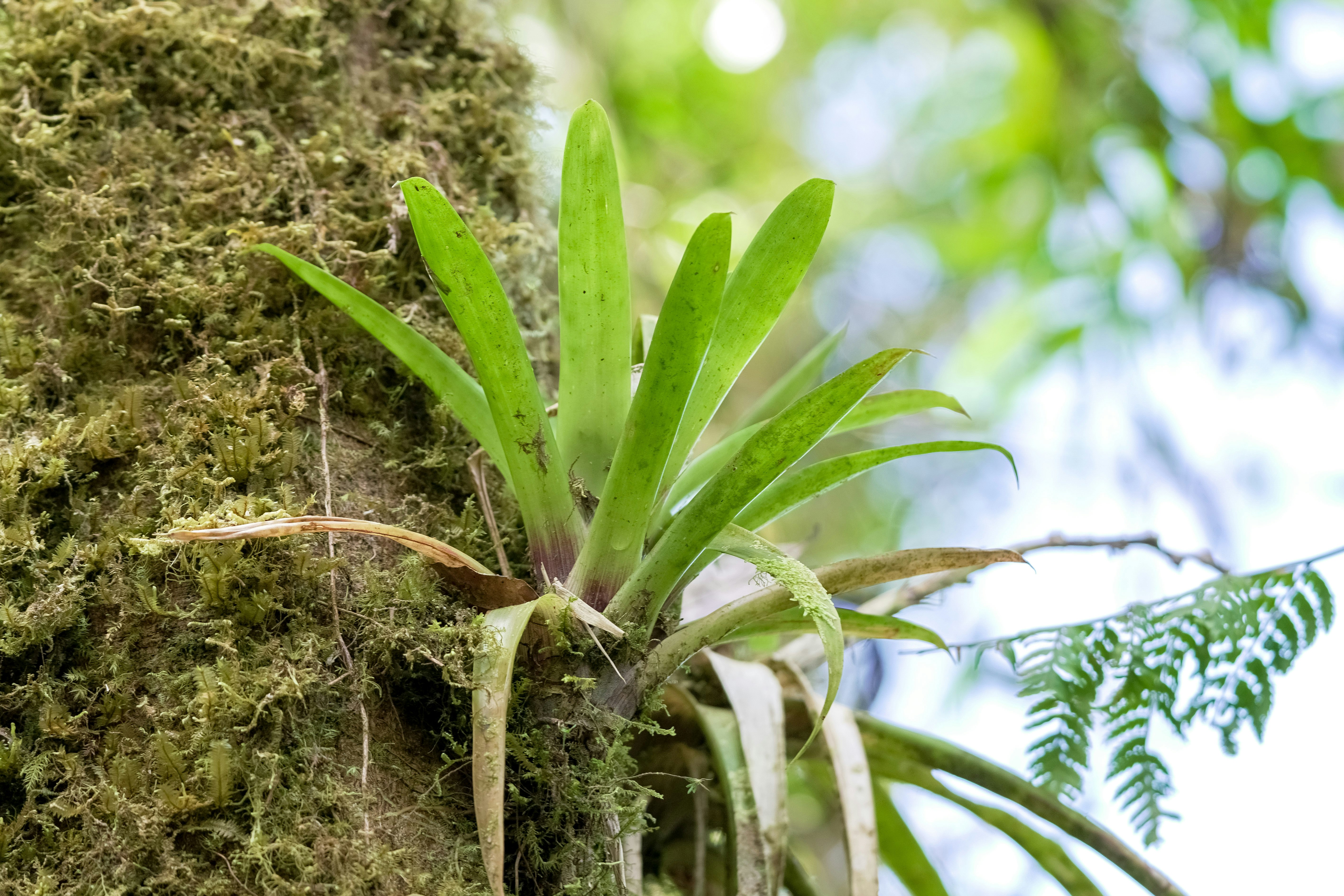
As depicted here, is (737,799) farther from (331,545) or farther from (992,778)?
(331,545)

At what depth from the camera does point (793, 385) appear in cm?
127

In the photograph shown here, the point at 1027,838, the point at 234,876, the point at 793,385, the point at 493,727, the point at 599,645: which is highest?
the point at 793,385

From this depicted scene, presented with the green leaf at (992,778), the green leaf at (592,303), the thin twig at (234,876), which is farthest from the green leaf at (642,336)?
the thin twig at (234,876)

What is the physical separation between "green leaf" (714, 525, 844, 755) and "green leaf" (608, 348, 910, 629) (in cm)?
4

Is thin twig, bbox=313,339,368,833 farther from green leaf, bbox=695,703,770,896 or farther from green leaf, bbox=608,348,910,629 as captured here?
green leaf, bbox=695,703,770,896

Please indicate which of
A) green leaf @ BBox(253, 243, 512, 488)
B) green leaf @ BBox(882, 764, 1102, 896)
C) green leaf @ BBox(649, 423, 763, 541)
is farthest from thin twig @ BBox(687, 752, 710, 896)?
green leaf @ BBox(253, 243, 512, 488)

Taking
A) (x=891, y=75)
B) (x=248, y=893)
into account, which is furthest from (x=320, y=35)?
(x=891, y=75)

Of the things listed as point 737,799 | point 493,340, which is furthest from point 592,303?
point 737,799

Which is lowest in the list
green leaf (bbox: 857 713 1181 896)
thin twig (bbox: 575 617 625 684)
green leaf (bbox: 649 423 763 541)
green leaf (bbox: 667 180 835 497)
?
thin twig (bbox: 575 617 625 684)

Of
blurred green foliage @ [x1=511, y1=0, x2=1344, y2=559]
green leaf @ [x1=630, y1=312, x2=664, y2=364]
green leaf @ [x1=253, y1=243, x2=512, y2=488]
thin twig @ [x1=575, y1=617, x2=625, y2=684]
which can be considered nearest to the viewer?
thin twig @ [x1=575, y1=617, x2=625, y2=684]

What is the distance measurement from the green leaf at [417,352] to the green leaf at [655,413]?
139 millimetres

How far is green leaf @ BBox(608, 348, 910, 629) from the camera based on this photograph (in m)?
0.78

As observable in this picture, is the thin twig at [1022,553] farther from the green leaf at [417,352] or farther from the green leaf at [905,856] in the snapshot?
the green leaf at [417,352]

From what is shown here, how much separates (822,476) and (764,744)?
1.16ft
